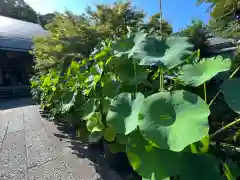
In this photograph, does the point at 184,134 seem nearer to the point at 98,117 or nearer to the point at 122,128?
the point at 122,128

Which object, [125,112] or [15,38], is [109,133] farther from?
[15,38]

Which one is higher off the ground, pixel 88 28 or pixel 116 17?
pixel 116 17

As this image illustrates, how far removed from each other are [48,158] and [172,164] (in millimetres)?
1501

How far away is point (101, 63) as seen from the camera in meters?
1.46

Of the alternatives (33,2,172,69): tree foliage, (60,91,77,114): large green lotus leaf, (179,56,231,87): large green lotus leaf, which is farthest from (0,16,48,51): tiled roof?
(179,56,231,87): large green lotus leaf

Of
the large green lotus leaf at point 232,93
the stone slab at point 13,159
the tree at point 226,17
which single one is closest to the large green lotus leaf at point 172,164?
the large green lotus leaf at point 232,93

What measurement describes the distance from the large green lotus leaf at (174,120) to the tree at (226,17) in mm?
1641

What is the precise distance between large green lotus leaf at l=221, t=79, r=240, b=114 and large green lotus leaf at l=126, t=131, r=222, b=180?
271mm

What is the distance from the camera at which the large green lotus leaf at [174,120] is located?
73cm

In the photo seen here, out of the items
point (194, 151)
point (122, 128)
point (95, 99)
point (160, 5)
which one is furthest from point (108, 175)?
point (160, 5)

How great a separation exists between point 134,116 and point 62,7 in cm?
411

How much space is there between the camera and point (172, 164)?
81cm

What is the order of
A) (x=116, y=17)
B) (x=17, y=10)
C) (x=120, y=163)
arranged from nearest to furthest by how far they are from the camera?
(x=120, y=163) < (x=116, y=17) < (x=17, y=10)

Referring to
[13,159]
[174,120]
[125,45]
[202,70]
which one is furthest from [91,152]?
[202,70]
